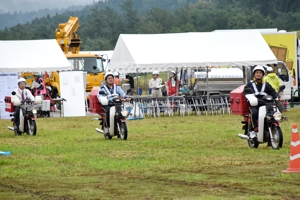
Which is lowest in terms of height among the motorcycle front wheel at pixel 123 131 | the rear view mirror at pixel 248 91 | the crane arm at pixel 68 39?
the motorcycle front wheel at pixel 123 131

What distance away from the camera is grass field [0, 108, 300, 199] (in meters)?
11.3

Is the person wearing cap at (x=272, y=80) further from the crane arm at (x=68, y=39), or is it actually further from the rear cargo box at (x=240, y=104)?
the crane arm at (x=68, y=39)

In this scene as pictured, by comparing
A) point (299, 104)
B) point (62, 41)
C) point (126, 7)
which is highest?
point (126, 7)

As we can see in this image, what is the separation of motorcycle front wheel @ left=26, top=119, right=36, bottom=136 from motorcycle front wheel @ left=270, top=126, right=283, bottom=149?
356 inches

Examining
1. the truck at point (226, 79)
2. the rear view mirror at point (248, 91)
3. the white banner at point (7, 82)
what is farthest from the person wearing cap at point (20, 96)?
the truck at point (226, 79)

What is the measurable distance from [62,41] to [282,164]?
121 feet

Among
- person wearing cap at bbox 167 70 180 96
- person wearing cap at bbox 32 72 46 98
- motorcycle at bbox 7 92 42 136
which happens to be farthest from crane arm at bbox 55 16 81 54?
motorcycle at bbox 7 92 42 136

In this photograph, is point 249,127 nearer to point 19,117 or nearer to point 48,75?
point 19,117

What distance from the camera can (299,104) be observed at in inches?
1661

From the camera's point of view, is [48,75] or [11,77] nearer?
[11,77]

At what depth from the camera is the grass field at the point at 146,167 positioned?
11.3m

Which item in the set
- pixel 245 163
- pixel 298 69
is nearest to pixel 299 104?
pixel 298 69

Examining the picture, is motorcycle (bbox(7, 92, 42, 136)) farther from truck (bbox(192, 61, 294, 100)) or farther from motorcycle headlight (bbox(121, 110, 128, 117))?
truck (bbox(192, 61, 294, 100))

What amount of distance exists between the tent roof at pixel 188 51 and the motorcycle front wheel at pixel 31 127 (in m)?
8.54
